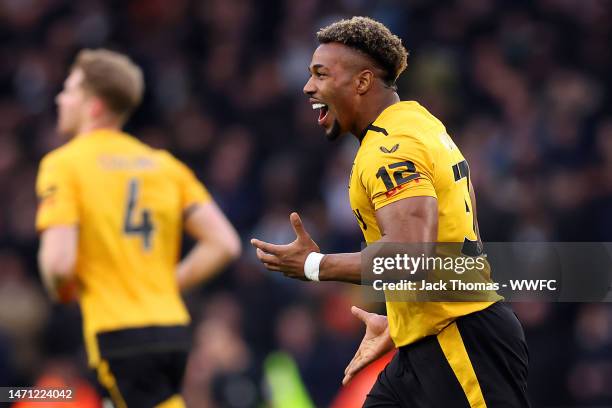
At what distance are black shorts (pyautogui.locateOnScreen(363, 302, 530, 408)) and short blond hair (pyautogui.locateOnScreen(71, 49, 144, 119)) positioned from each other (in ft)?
7.82

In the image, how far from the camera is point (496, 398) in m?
4.58

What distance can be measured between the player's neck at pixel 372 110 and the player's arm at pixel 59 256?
68.1 inches

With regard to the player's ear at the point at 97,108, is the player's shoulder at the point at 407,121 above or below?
above

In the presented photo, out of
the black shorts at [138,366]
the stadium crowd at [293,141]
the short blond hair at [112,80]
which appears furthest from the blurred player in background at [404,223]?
the stadium crowd at [293,141]

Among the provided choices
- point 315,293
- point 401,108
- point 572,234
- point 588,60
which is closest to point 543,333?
point 572,234

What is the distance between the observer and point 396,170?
14.1ft

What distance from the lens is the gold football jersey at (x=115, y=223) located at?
19.2 feet

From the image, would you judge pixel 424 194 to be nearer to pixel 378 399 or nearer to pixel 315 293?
pixel 378 399

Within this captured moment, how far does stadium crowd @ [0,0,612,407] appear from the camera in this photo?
983 cm

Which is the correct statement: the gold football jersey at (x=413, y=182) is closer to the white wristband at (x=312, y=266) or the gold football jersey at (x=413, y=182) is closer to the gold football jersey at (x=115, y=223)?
the white wristband at (x=312, y=266)

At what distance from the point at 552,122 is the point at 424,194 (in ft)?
25.8

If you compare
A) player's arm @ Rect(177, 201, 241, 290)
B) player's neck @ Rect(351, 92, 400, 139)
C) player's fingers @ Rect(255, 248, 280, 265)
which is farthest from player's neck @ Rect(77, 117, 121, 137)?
player's fingers @ Rect(255, 248, 280, 265)

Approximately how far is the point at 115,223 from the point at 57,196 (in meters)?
0.34

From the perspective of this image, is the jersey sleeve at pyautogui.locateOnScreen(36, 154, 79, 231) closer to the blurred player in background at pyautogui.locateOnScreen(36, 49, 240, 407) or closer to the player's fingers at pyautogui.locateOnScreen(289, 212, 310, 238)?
the blurred player in background at pyautogui.locateOnScreen(36, 49, 240, 407)
